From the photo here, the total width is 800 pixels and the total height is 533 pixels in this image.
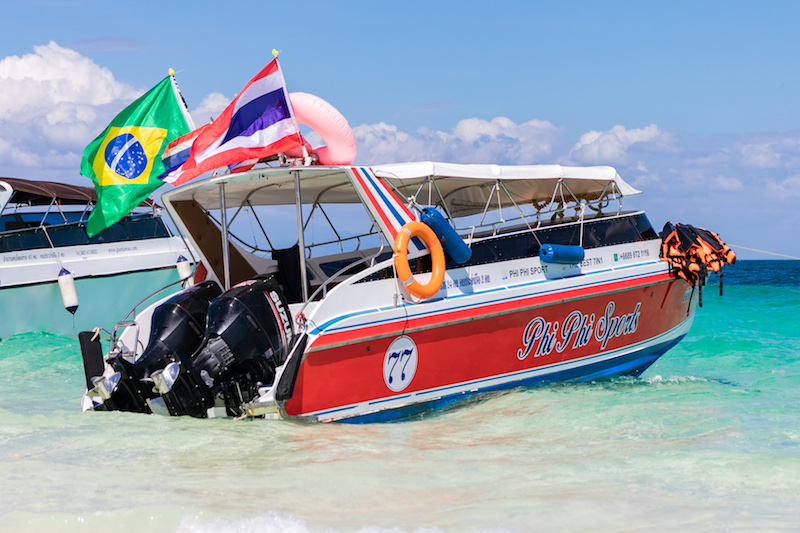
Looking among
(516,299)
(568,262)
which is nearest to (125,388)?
(516,299)

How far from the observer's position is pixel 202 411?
615cm

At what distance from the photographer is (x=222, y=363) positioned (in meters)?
6.00

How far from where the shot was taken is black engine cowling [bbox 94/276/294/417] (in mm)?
6020

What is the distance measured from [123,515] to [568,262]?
17.2 feet

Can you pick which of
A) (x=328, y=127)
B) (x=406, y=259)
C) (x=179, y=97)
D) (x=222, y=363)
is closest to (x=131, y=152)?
(x=179, y=97)

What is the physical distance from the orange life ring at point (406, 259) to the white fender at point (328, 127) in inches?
37.5

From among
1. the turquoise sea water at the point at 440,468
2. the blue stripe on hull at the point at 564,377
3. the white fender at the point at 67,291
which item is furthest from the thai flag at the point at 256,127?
the white fender at the point at 67,291

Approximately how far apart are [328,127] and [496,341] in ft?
8.59

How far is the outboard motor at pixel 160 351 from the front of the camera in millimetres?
6219

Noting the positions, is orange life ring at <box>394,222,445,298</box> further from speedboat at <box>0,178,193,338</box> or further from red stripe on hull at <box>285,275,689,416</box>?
speedboat at <box>0,178,193,338</box>

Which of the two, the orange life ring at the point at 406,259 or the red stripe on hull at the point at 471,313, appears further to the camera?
the orange life ring at the point at 406,259

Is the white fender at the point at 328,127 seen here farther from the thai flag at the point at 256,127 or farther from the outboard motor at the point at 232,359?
the outboard motor at the point at 232,359

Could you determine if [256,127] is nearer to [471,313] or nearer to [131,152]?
[471,313]

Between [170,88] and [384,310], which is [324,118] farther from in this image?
[170,88]
